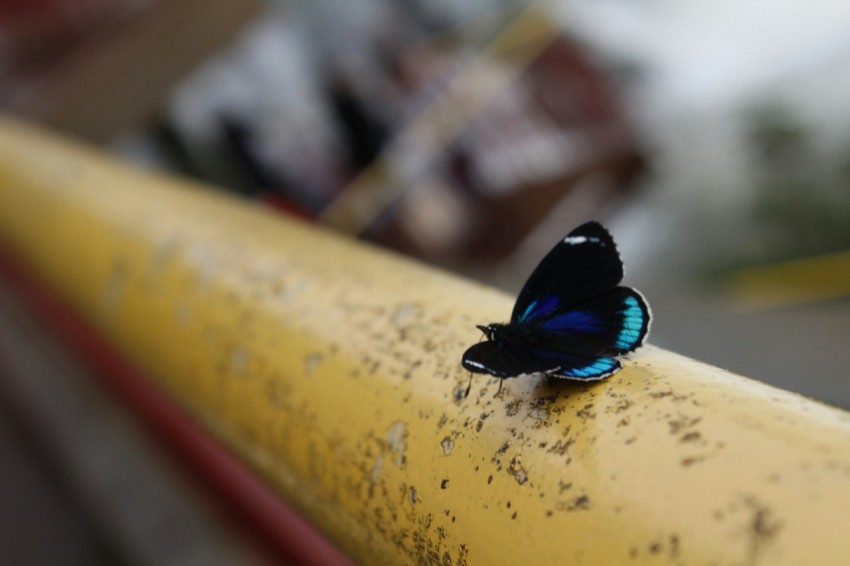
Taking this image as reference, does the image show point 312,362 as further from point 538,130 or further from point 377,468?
point 538,130

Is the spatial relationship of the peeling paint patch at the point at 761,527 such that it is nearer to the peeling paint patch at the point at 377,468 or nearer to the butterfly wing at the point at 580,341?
the butterfly wing at the point at 580,341

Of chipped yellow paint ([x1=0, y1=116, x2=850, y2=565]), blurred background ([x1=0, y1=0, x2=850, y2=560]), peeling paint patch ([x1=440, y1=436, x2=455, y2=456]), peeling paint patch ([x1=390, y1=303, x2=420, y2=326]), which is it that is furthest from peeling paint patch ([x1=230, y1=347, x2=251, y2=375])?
blurred background ([x1=0, y1=0, x2=850, y2=560])

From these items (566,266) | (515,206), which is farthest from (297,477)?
(515,206)

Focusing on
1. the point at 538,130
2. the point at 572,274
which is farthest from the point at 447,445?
the point at 538,130

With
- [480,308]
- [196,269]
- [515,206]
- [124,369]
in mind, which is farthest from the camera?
[515,206]

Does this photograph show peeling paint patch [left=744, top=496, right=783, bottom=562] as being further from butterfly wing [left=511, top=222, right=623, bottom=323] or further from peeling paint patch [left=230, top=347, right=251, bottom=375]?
peeling paint patch [left=230, top=347, right=251, bottom=375]

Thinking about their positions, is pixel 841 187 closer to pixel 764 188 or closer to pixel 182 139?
pixel 764 188
